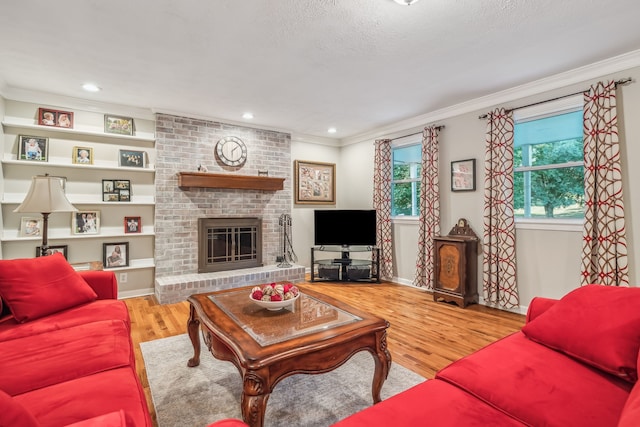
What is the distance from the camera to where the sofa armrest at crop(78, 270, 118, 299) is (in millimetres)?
2379

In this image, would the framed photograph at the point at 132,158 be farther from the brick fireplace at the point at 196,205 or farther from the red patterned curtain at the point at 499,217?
the red patterned curtain at the point at 499,217

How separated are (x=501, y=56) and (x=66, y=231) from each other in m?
5.02

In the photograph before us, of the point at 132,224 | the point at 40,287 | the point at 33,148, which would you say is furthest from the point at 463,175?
the point at 33,148

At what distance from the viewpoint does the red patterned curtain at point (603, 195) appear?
2.82m

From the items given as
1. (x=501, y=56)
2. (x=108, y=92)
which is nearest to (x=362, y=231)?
(x=501, y=56)

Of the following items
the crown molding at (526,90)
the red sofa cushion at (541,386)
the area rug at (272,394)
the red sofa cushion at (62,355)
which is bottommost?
the area rug at (272,394)

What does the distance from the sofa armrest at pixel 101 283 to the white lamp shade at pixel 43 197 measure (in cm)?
71

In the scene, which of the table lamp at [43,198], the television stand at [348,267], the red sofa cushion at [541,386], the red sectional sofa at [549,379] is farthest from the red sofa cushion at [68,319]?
the television stand at [348,267]

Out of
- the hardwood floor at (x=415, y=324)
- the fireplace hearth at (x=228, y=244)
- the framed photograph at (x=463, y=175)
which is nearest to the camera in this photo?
the hardwood floor at (x=415, y=324)

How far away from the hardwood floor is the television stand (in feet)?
1.73

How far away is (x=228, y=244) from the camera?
4793mm

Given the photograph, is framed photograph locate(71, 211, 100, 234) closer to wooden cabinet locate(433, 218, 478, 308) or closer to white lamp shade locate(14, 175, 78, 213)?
white lamp shade locate(14, 175, 78, 213)

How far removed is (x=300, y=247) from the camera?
5594 mm

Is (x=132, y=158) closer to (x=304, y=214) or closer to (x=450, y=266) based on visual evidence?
(x=304, y=214)
